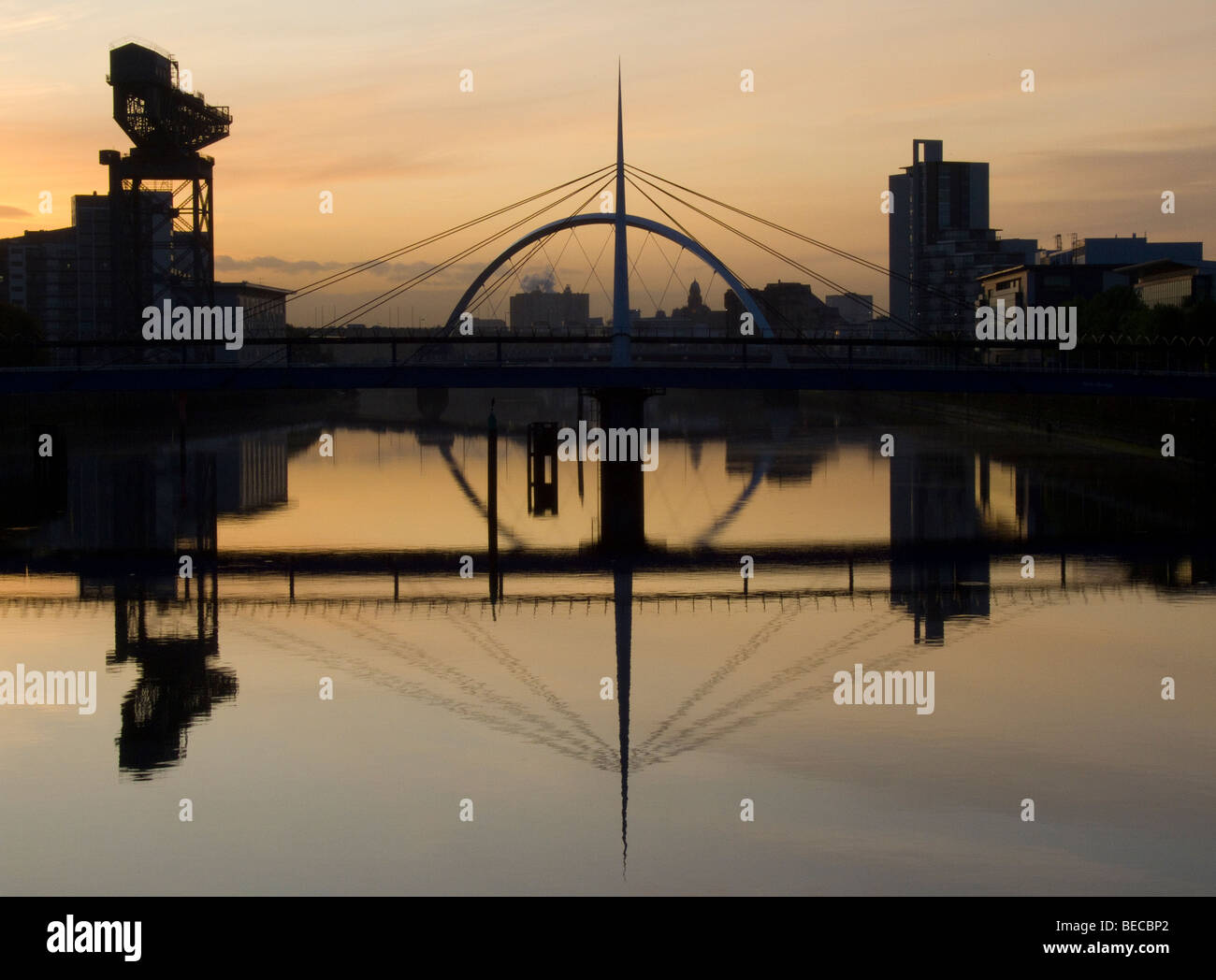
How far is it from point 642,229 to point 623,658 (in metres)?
56.9

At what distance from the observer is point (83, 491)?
4975 centimetres

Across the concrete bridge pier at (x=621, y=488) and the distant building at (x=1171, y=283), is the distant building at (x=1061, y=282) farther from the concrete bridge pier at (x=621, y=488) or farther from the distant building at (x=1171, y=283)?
the concrete bridge pier at (x=621, y=488)

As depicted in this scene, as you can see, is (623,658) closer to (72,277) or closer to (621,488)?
(621,488)

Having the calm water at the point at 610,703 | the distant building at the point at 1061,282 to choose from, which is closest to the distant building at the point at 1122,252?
the distant building at the point at 1061,282

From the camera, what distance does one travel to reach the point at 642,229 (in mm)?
77500

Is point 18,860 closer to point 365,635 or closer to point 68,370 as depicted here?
point 365,635

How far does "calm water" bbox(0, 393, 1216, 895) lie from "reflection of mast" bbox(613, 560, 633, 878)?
68mm

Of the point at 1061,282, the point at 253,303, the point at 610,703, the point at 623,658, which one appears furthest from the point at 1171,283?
the point at 253,303

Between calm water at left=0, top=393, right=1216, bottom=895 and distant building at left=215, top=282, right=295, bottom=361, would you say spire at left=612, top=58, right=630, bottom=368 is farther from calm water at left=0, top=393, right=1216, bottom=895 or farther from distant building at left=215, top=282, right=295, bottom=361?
distant building at left=215, top=282, right=295, bottom=361

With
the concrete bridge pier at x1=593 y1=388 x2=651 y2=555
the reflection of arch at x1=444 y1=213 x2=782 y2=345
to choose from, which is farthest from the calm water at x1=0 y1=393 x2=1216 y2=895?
the reflection of arch at x1=444 y1=213 x2=782 y2=345

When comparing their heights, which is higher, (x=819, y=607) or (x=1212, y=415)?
(x=1212, y=415)

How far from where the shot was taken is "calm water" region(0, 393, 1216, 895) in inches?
538
